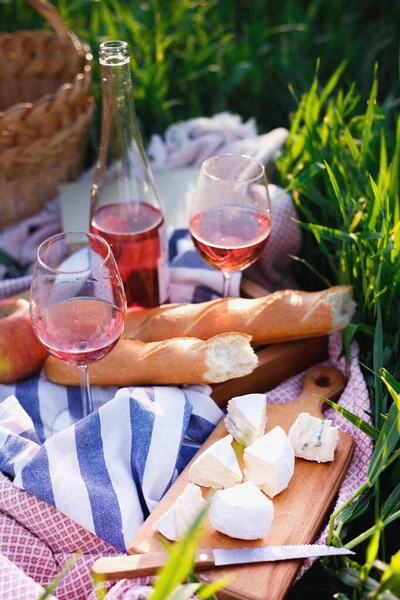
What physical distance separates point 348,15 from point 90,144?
1320 mm

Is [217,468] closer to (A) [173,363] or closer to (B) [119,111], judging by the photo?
(A) [173,363]

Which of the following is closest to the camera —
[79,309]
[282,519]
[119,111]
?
[282,519]

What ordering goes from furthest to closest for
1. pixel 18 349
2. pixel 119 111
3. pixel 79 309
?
1. pixel 119 111
2. pixel 18 349
3. pixel 79 309

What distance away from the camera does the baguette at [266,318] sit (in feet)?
4.82

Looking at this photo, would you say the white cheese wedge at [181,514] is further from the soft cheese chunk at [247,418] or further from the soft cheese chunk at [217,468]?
the soft cheese chunk at [247,418]

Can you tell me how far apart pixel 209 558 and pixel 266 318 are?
0.55m

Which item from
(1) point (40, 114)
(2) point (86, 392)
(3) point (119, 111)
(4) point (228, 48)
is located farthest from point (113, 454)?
(4) point (228, 48)

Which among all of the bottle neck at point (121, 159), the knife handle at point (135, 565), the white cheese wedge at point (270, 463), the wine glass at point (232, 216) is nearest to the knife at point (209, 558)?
the knife handle at point (135, 565)

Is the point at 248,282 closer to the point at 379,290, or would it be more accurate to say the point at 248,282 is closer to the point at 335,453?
the point at 379,290

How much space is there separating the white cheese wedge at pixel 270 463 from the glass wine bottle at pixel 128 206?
0.54 metres

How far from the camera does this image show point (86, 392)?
137 cm

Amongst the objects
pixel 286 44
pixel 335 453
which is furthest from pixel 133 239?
pixel 286 44

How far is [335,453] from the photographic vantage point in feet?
4.22

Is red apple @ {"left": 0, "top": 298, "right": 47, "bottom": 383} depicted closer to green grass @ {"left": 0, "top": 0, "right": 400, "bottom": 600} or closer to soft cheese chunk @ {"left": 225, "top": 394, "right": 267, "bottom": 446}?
soft cheese chunk @ {"left": 225, "top": 394, "right": 267, "bottom": 446}
